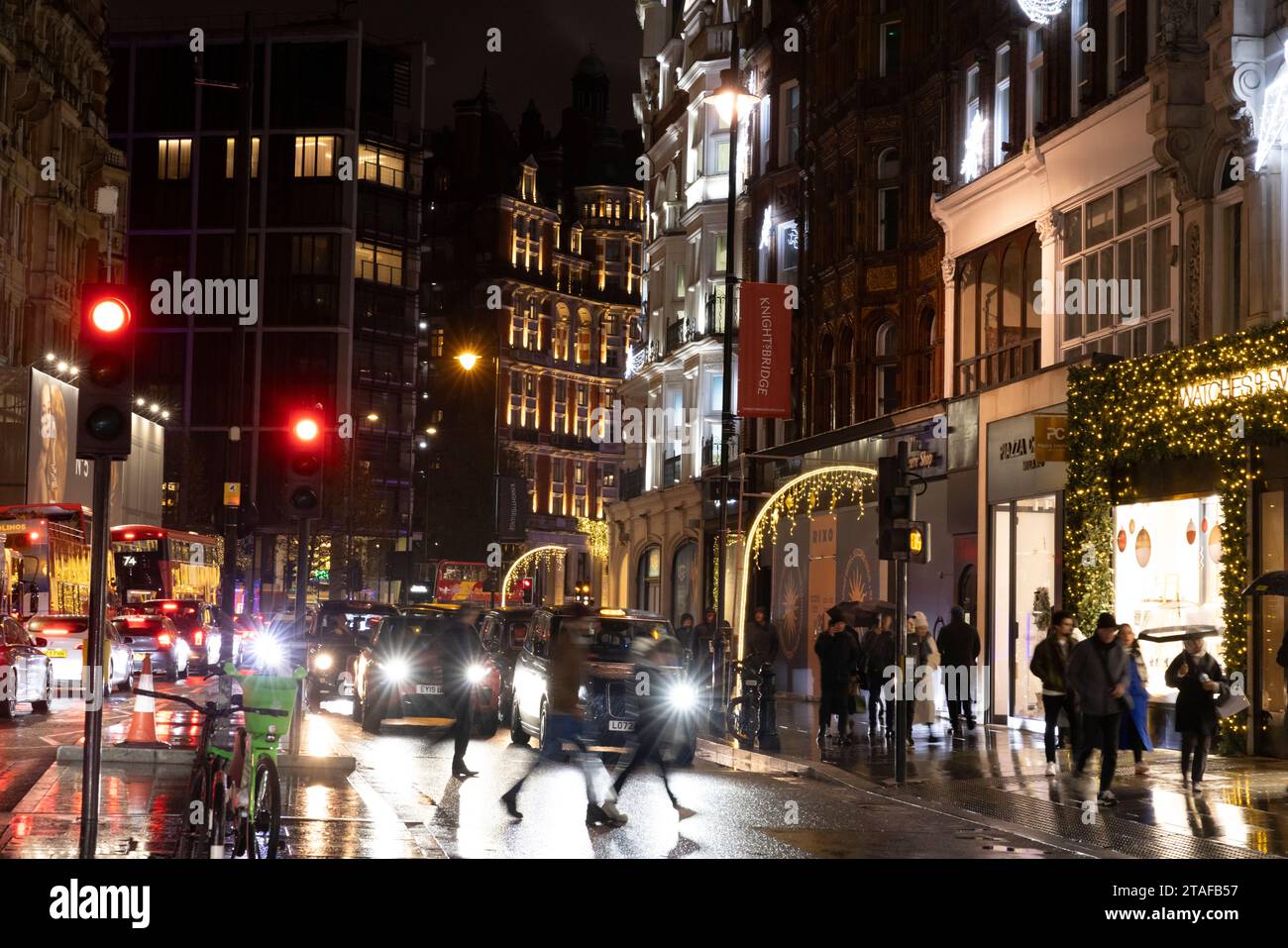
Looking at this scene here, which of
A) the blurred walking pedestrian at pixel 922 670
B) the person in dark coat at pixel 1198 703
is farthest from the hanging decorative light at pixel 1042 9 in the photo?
the person in dark coat at pixel 1198 703

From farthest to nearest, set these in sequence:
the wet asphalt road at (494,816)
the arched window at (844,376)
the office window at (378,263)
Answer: the office window at (378,263), the arched window at (844,376), the wet asphalt road at (494,816)

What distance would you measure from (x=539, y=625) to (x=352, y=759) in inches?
201

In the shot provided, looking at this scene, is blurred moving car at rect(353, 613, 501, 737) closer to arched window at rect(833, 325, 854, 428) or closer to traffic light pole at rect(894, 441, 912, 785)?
traffic light pole at rect(894, 441, 912, 785)

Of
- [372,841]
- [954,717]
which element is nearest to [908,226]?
[954,717]

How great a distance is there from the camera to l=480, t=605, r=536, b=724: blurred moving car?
1096 inches

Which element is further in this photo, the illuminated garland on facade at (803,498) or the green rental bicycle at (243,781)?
the illuminated garland on facade at (803,498)

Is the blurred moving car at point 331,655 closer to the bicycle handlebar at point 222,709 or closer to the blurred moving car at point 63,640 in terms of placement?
the blurred moving car at point 63,640

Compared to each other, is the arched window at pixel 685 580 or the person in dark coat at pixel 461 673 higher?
the arched window at pixel 685 580

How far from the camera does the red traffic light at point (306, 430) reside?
21.6 m

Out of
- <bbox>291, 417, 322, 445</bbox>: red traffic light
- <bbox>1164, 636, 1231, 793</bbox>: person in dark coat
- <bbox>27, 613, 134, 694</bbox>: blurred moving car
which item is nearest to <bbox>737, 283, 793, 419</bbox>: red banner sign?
<bbox>27, 613, 134, 694</bbox>: blurred moving car

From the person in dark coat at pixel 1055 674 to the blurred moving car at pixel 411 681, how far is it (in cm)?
790

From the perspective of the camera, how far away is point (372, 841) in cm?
1367

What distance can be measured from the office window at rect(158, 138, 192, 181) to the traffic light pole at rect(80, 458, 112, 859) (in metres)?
94.6
